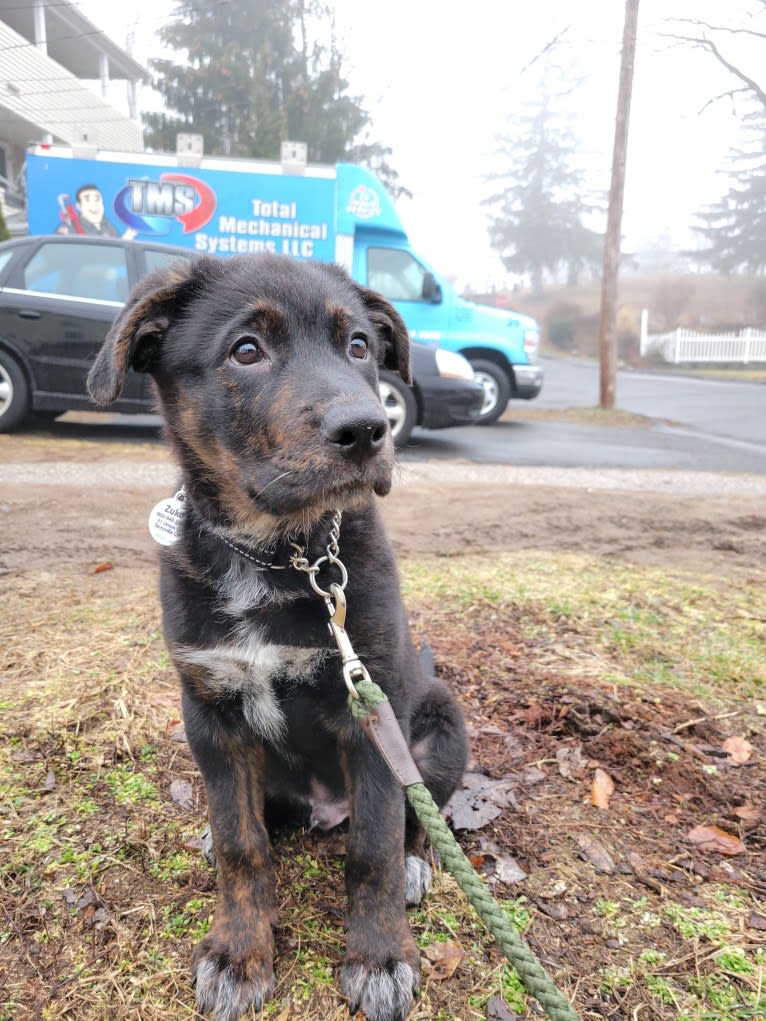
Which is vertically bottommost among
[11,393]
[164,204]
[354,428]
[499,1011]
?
[499,1011]

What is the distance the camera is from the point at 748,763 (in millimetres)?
2889

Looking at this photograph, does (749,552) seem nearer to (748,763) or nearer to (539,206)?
(748,763)

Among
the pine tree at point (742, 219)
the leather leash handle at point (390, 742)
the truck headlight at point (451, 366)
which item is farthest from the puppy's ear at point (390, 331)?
the pine tree at point (742, 219)

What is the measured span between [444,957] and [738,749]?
153 cm

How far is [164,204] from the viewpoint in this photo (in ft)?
44.3

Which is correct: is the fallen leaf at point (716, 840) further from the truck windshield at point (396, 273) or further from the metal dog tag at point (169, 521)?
Result: the truck windshield at point (396, 273)

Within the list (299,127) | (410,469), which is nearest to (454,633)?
(410,469)

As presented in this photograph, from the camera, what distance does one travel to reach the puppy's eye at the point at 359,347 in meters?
2.49

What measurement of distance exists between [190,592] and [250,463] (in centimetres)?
43

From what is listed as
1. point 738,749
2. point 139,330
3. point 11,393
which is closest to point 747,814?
point 738,749

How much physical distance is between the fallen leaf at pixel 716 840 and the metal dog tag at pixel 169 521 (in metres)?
1.96

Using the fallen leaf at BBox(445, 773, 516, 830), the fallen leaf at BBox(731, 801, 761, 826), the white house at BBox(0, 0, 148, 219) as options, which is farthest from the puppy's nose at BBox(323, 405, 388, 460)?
the white house at BBox(0, 0, 148, 219)

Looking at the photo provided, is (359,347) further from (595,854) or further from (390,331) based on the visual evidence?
(595,854)

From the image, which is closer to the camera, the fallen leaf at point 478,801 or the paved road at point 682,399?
the fallen leaf at point 478,801
